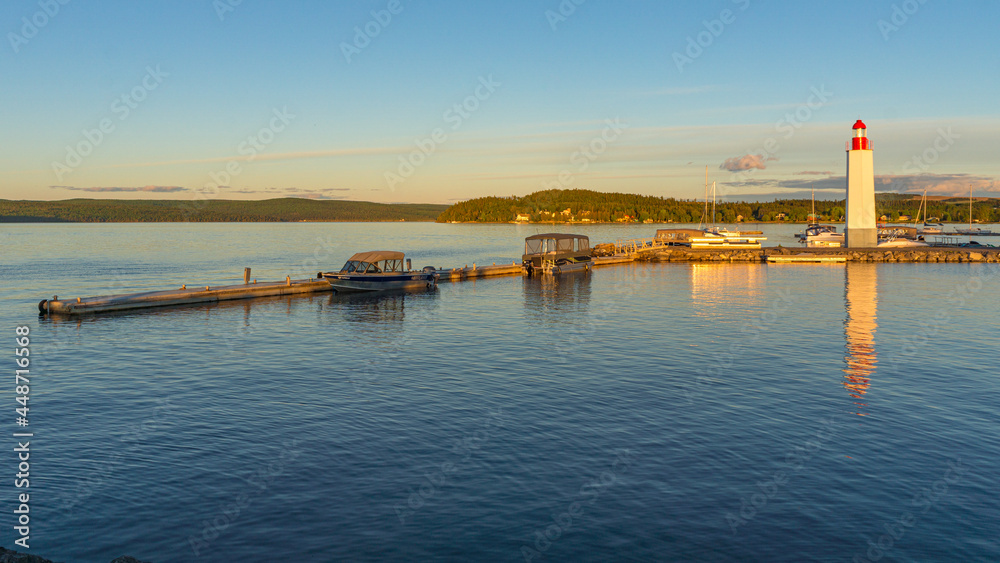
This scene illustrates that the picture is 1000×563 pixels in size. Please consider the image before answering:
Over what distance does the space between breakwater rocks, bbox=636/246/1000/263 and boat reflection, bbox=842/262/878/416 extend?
72.9ft

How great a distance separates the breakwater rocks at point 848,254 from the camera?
289 feet

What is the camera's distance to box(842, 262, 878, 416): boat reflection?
23.8 meters

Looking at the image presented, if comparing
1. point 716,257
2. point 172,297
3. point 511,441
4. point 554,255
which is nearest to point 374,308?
point 172,297

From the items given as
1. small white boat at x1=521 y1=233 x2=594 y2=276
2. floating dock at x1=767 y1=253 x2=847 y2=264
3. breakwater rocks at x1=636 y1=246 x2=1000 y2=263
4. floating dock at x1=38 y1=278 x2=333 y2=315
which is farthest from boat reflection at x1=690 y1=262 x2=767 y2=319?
floating dock at x1=38 y1=278 x2=333 y2=315

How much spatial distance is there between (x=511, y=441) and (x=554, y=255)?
55.8 meters

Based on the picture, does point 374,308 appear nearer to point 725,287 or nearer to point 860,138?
point 725,287

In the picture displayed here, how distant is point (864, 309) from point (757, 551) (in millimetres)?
38999

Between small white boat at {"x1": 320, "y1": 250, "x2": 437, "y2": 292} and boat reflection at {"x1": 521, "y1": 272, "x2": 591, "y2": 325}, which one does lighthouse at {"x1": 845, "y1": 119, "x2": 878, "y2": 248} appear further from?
small white boat at {"x1": 320, "y1": 250, "x2": 437, "y2": 292}

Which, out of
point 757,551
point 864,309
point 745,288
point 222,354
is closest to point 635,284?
point 745,288

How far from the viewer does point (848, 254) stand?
8806cm

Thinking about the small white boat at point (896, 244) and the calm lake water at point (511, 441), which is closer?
the calm lake water at point (511, 441)

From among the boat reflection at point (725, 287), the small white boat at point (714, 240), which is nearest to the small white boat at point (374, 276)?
the boat reflection at point (725, 287)

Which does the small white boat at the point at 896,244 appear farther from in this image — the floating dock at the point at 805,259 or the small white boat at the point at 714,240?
the small white boat at the point at 714,240

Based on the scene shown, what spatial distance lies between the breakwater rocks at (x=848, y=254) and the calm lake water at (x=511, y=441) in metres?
53.8
